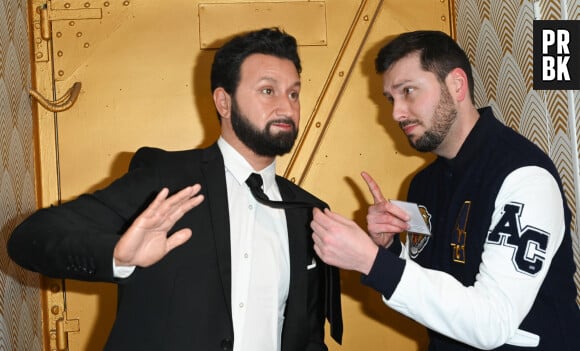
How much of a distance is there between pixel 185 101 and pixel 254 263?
1212 mm

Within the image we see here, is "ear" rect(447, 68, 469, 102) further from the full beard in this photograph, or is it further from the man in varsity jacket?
the full beard

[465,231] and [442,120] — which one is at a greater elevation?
[442,120]

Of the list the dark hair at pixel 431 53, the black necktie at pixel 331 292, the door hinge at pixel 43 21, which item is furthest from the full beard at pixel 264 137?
the door hinge at pixel 43 21

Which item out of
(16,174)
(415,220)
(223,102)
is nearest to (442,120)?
(415,220)

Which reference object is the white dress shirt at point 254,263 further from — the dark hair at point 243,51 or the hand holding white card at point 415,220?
the hand holding white card at point 415,220

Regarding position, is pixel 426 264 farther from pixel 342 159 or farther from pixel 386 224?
pixel 342 159

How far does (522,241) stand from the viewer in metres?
1.69

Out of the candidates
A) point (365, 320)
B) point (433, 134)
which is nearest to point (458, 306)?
point (433, 134)

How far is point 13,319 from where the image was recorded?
2.38m

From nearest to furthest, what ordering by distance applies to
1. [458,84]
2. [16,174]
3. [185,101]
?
[458,84], [16,174], [185,101]

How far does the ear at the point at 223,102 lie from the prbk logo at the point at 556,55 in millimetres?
1137

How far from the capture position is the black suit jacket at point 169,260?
1587 mm

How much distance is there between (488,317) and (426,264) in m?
0.50

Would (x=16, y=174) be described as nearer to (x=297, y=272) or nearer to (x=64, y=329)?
(x=64, y=329)
